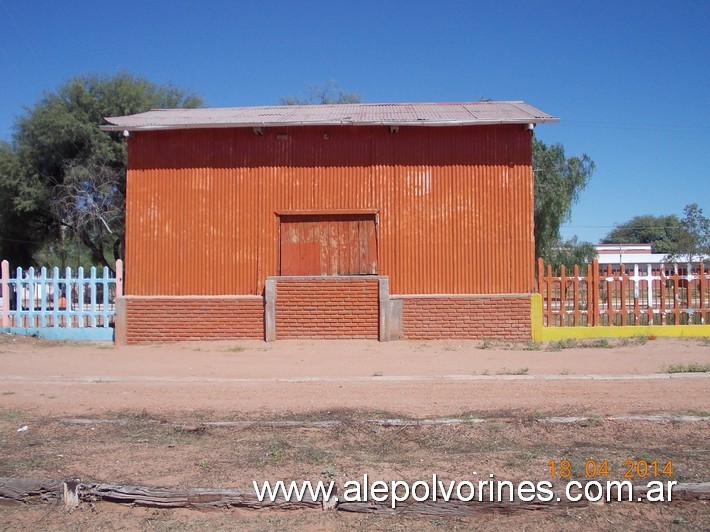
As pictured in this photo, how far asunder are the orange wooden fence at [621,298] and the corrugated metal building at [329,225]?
0.92 m

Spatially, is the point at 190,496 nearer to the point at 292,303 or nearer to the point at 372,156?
the point at 292,303

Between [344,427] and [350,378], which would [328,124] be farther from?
[344,427]

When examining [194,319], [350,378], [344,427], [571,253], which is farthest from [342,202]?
[571,253]

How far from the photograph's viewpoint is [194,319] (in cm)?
1455

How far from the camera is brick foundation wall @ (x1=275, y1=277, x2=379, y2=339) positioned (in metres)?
14.3

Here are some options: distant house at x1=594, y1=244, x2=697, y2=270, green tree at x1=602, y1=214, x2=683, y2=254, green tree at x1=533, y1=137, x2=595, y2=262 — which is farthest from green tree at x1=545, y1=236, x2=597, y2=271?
green tree at x1=602, y1=214, x2=683, y2=254

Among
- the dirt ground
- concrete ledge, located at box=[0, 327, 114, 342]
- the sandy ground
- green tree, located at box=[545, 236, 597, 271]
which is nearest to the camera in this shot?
the dirt ground

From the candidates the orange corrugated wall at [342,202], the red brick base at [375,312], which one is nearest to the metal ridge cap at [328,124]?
the orange corrugated wall at [342,202]

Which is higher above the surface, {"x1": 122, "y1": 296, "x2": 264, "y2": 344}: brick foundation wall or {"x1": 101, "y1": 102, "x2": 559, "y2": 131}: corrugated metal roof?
{"x1": 101, "y1": 102, "x2": 559, "y2": 131}: corrugated metal roof

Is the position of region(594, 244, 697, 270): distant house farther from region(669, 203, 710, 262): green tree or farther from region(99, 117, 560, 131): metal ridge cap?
region(99, 117, 560, 131): metal ridge cap

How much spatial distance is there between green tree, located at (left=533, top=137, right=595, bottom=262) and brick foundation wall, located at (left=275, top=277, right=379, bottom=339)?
56.8ft

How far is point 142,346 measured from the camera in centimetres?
1439

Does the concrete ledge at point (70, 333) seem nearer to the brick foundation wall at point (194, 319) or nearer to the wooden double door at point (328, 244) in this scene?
the brick foundation wall at point (194, 319)

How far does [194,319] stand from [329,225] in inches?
147
